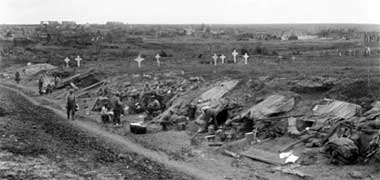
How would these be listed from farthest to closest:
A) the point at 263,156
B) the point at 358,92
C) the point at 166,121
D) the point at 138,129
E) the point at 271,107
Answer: the point at 166,121 < the point at 138,129 < the point at 271,107 < the point at 358,92 < the point at 263,156

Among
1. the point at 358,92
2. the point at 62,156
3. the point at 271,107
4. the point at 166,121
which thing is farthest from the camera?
the point at 166,121

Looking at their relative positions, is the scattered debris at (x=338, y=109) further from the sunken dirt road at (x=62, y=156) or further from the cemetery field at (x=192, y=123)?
the sunken dirt road at (x=62, y=156)

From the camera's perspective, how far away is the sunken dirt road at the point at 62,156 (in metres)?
17.9

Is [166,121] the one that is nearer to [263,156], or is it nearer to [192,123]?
[192,123]

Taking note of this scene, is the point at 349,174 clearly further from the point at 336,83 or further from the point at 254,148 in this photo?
the point at 336,83

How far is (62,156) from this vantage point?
2034 cm

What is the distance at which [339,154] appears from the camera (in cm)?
1753

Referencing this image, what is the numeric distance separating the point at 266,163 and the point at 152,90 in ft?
45.8

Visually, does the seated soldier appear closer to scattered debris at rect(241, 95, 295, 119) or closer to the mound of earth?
scattered debris at rect(241, 95, 295, 119)

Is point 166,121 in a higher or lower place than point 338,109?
lower

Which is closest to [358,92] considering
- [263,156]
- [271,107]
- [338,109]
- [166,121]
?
[338,109]

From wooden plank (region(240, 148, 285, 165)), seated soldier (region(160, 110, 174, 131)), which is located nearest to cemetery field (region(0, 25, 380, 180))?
wooden plank (region(240, 148, 285, 165))

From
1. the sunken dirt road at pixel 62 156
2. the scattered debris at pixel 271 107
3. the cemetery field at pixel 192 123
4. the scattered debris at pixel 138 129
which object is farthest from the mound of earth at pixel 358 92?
the scattered debris at pixel 138 129

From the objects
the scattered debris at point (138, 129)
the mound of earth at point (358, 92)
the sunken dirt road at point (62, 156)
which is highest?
the mound of earth at point (358, 92)
